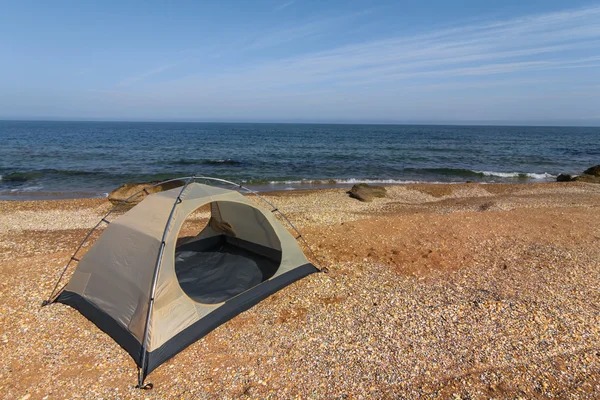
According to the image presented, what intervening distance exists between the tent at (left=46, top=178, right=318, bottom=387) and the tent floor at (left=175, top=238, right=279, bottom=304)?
2 centimetres

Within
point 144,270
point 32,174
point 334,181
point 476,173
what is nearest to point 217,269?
point 144,270

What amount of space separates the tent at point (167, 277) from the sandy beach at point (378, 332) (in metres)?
0.25

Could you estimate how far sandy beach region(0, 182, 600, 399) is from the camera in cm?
445

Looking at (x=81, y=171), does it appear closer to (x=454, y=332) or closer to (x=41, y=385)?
(x=41, y=385)

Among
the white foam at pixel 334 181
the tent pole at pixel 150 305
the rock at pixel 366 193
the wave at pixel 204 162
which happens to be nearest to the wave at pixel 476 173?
the white foam at pixel 334 181

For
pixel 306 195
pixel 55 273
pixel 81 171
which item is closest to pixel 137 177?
pixel 81 171

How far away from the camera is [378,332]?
5.49 metres

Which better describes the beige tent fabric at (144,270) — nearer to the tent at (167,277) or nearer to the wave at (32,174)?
the tent at (167,277)

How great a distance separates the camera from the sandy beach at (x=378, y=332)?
4445 mm

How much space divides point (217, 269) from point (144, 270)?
2149 mm

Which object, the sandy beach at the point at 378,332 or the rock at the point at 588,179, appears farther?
the rock at the point at 588,179

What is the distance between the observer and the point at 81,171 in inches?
1043

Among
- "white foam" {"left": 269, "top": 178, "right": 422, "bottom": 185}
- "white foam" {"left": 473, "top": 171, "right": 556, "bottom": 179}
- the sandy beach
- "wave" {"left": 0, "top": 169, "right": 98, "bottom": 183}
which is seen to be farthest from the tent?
"white foam" {"left": 473, "top": 171, "right": 556, "bottom": 179}

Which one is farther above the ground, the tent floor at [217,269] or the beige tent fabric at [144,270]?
the beige tent fabric at [144,270]
